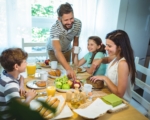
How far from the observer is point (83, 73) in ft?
5.98

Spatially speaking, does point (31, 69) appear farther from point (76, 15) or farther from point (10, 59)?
point (76, 15)

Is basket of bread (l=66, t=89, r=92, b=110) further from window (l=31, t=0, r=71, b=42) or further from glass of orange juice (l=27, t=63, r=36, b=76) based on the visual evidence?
window (l=31, t=0, r=71, b=42)

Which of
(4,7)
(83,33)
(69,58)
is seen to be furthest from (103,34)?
(4,7)

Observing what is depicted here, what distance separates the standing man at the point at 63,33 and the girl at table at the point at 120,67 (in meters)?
0.41

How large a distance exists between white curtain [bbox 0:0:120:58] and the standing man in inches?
23.7

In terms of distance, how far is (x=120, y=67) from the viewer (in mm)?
1412

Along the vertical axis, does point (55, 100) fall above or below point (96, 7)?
below

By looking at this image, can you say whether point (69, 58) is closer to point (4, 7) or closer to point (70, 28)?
point (70, 28)

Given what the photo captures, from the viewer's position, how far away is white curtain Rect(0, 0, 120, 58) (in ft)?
8.13

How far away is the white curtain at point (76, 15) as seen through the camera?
248cm

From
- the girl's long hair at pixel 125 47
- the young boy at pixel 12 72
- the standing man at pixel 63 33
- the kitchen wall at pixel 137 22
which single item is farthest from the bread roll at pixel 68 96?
the kitchen wall at pixel 137 22

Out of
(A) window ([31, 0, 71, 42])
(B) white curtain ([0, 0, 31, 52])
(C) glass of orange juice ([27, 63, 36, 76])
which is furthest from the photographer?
(A) window ([31, 0, 71, 42])

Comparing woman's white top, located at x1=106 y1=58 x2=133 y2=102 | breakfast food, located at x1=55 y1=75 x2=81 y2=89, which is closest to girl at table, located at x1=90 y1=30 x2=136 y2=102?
woman's white top, located at x1=106 y1=58 x2=133 y2=102

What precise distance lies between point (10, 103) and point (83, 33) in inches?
109
